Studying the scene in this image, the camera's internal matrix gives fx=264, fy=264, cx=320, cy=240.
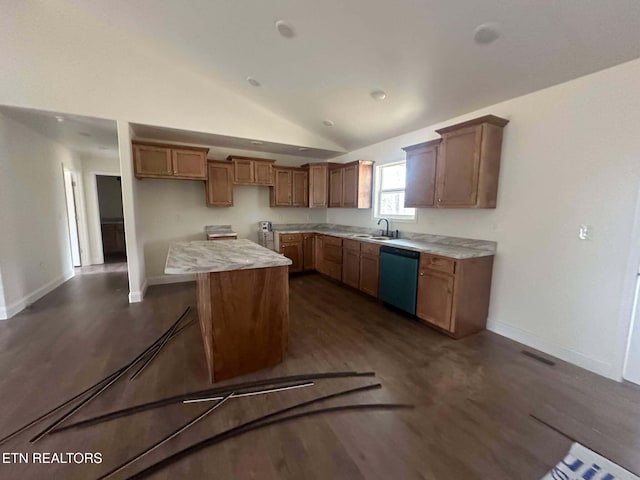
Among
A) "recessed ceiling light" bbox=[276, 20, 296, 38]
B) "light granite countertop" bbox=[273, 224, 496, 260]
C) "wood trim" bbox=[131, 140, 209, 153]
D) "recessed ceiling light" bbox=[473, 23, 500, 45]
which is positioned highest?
"recessed ceiling light" bbox=[276, 20, 296, 38]

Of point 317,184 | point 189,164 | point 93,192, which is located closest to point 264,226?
point 317,184

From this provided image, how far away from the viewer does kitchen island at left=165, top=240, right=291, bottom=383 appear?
6.85 feet

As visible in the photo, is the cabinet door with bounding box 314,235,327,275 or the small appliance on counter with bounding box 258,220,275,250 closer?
the cabinet door with bounding box 314,235,327,275

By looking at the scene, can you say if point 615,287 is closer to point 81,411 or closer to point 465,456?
point 465,456

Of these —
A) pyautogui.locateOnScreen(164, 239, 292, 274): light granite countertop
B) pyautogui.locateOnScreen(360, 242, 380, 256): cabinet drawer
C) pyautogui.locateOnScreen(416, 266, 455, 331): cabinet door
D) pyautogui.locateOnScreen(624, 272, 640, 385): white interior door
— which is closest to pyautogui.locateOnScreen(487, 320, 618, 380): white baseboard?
pyautogui.locateOnScreen(624, 272, 640, 385): white interior door

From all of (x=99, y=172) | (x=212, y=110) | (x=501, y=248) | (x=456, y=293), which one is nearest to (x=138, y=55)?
(x=212, y=110)

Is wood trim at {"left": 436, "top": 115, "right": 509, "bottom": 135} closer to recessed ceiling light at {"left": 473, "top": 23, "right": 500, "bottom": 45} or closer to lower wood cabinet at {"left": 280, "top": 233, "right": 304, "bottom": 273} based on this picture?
recessed ceiling light at {"left": 473, "top": 23, "right": 500, "bottom": 45}

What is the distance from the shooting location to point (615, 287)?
222 centimetres

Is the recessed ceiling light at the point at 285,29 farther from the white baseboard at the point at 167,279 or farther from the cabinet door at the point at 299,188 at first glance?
the white baseboard at the point at 167,279

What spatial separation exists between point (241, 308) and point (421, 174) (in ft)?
9.16

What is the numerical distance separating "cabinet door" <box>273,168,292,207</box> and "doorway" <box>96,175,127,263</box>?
4.94 metres

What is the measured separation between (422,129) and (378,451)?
3.86 metres

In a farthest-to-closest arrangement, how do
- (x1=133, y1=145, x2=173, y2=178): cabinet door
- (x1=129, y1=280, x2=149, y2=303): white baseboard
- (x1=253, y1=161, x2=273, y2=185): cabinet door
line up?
(x1=253, y1=161, x2=273, y2=185): cabinet door, (x1=133, y1=145, x2=173, y2=178): cabinet door, (x1=129, y1=280, x2=149, y2=303): white baseboard

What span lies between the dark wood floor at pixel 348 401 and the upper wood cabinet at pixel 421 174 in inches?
64.4
